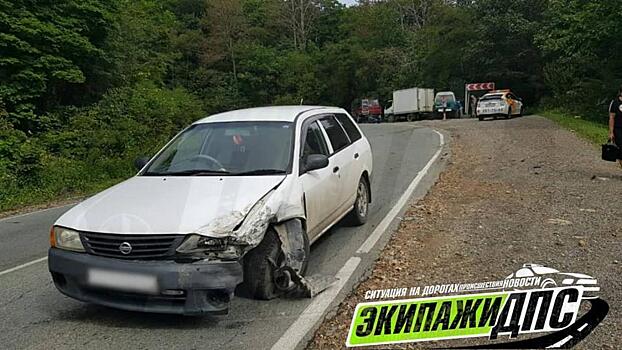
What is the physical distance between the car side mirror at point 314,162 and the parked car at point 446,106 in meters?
35.6

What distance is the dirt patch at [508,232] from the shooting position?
5.02 meters

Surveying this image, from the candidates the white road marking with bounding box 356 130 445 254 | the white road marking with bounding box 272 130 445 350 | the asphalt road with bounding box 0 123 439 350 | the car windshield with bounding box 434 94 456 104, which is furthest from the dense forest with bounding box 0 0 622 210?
the white road marking with bounding box 272 130 445 350

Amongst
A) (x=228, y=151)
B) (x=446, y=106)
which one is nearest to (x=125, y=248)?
(x=228, y=151)

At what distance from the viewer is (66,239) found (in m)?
4.54

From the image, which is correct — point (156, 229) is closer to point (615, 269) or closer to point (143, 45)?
point (615, 269)

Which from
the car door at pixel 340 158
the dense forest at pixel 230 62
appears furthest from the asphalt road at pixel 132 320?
the dense forest at pixel 230 62

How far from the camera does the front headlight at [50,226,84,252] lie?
4.47 metres

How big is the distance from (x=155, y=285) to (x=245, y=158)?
1.90 m

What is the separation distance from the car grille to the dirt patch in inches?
50.3

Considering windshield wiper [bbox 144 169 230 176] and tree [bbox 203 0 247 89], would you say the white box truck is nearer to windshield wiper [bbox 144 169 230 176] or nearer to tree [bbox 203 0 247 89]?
tree [bbox 203 0 247 89]

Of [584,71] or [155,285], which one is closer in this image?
[155,285]

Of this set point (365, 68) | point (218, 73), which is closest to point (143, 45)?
point (218, 73)

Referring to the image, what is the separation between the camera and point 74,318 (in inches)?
186

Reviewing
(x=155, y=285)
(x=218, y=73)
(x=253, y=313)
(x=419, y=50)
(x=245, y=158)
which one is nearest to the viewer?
(x=155, y=285)
